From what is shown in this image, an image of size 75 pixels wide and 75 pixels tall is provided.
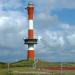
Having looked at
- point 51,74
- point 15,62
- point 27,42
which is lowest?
point 51,74

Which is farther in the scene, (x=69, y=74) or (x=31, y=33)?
(x=31, y=33)

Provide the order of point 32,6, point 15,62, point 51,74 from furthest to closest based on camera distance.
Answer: point 32,6, point 15,62, point 51,74

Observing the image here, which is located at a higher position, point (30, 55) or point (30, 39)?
point (30, 39)

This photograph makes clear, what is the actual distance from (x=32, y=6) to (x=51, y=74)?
38872 mm

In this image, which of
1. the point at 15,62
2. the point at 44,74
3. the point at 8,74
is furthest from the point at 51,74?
the point at 15,62

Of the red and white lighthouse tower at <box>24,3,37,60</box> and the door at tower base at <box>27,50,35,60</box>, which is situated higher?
the red and white lighthouse tower at <box>24,3,37,60</box>

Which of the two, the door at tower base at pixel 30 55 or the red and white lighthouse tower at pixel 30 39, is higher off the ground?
the red and white lighthouse tower at pixel 30 39

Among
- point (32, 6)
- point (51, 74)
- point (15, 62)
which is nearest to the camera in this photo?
point (51, 74)

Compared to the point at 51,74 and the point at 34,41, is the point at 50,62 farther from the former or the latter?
the point at 51,74

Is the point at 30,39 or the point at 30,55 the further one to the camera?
the point at 30,39

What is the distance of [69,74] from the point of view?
42188 millimetres

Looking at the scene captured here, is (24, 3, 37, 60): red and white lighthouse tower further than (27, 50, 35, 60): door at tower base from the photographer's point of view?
Yes

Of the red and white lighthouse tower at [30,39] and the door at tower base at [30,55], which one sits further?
the red and white lighthouse tower at [30,39]

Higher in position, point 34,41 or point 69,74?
point 34,41
